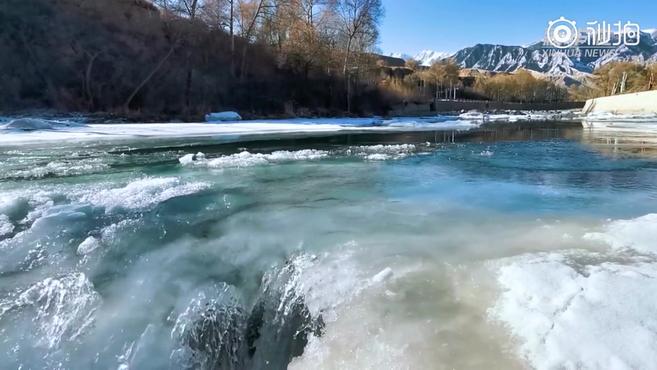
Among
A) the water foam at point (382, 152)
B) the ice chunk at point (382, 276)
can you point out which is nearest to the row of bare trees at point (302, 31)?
the water foam at point (382, 152)

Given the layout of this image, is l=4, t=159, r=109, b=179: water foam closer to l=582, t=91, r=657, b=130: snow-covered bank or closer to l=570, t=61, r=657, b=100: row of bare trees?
l=582, t=91, r=657, b=130: snow-covered bank

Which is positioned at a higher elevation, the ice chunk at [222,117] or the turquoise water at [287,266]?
the ice chunk at [222,117]

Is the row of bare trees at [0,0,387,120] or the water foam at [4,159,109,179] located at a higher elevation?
the row of bare trees at [0,0,387,120]

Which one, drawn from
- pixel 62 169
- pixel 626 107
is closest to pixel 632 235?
pixel 62 169

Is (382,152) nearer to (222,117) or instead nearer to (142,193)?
(142,193)

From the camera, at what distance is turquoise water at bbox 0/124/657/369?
2.22 meters

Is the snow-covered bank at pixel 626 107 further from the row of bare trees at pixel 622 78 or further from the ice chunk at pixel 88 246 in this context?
the ice chunk at pixel 88 246

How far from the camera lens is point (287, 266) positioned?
9.72ft

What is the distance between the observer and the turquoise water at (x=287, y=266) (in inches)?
87.4

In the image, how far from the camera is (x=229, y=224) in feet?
13.0

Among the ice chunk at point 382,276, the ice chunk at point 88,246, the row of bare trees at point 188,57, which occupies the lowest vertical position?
the ice chunk at point 88,246

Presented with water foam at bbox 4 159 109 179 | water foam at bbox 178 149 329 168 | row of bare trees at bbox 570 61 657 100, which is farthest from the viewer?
row of bare trees at bbox 570 61 657 100

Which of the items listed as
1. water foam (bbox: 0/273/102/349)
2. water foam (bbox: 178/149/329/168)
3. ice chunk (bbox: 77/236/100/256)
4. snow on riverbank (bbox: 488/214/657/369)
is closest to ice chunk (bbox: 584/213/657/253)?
snow on riverbank (bbox: 488/214/657/369)

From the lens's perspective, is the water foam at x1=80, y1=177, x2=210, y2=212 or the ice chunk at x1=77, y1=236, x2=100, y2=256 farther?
the water foam at x1=80, y1=177, x2=210, y2=212
